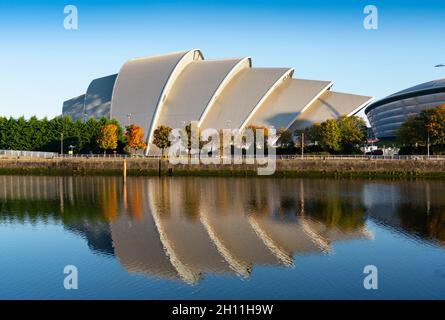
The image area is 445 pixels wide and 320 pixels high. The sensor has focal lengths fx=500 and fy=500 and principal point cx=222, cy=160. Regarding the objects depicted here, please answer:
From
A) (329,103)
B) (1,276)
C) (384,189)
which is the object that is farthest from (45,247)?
(329,103)

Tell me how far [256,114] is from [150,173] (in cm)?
2033

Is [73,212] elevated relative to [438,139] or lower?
lower

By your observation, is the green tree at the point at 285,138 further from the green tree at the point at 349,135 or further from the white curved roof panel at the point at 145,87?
the white curved roof panel at the point at 145,87

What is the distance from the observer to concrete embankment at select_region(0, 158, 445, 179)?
46344mm

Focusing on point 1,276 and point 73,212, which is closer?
point 1,276

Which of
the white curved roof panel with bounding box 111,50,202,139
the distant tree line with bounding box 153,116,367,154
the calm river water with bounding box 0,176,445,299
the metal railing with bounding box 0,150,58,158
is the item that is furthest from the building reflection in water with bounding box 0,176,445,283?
the white curved roof panel with bounding box 111,50,202,139

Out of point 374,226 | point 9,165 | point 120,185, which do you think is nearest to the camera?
point 374,226

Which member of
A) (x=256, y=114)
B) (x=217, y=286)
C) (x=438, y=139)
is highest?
(x=256, y=114)

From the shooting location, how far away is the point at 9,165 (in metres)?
55.8

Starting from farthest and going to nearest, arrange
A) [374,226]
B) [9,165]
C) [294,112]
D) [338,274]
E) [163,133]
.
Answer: [294,112] < [163,133] < [9,165] < [374,226] < [338,274]

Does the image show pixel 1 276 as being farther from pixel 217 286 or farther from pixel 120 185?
pixel 120 185

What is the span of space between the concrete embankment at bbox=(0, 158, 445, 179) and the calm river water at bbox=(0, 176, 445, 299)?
12291 mm

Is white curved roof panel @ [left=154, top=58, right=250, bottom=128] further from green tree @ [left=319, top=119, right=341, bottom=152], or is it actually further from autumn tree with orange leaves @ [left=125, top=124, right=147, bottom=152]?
green tree @ [left=319, top=119, right=341, bottom=152]

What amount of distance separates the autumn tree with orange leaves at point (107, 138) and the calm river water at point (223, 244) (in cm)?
2636
